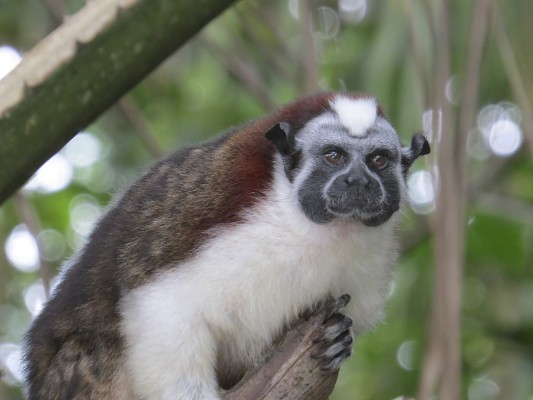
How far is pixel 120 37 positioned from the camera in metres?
2.10

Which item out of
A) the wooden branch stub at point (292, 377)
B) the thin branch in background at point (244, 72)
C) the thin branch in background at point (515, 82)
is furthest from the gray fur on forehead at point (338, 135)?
the thin branch in background at point (244, 72)

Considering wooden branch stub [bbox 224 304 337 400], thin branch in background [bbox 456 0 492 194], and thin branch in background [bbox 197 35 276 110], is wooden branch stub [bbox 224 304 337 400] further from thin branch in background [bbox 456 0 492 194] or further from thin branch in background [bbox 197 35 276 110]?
thin branch in background [bbox 197 35 276 110]

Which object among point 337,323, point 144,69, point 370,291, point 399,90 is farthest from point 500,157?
point 144,69

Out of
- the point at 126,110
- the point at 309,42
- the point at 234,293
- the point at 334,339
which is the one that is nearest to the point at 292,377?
the point at 334,339

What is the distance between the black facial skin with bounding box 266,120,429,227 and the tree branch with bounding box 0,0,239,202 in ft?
2.58

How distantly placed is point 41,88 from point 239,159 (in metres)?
1.00

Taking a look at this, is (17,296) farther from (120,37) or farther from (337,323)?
(120,37)

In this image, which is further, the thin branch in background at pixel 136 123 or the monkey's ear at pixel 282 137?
the thin branch in background at pixel 136 123

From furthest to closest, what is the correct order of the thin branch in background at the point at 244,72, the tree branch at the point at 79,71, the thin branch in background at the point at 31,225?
the thin branch in background at the point at 244,72
the thin branch in background at the point at 31,225
the tree branch at the point at 79,71

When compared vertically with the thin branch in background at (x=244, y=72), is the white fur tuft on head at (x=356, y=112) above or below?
below

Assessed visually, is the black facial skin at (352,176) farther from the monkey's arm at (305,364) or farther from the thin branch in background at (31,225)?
the thin branch in background at (31,225)

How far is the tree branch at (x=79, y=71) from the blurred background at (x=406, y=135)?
0.91 metres

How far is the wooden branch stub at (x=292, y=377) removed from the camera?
2607 millimetres

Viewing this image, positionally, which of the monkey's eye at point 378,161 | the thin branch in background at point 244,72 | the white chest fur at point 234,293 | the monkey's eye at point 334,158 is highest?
the thin branch in background at point 244,72
